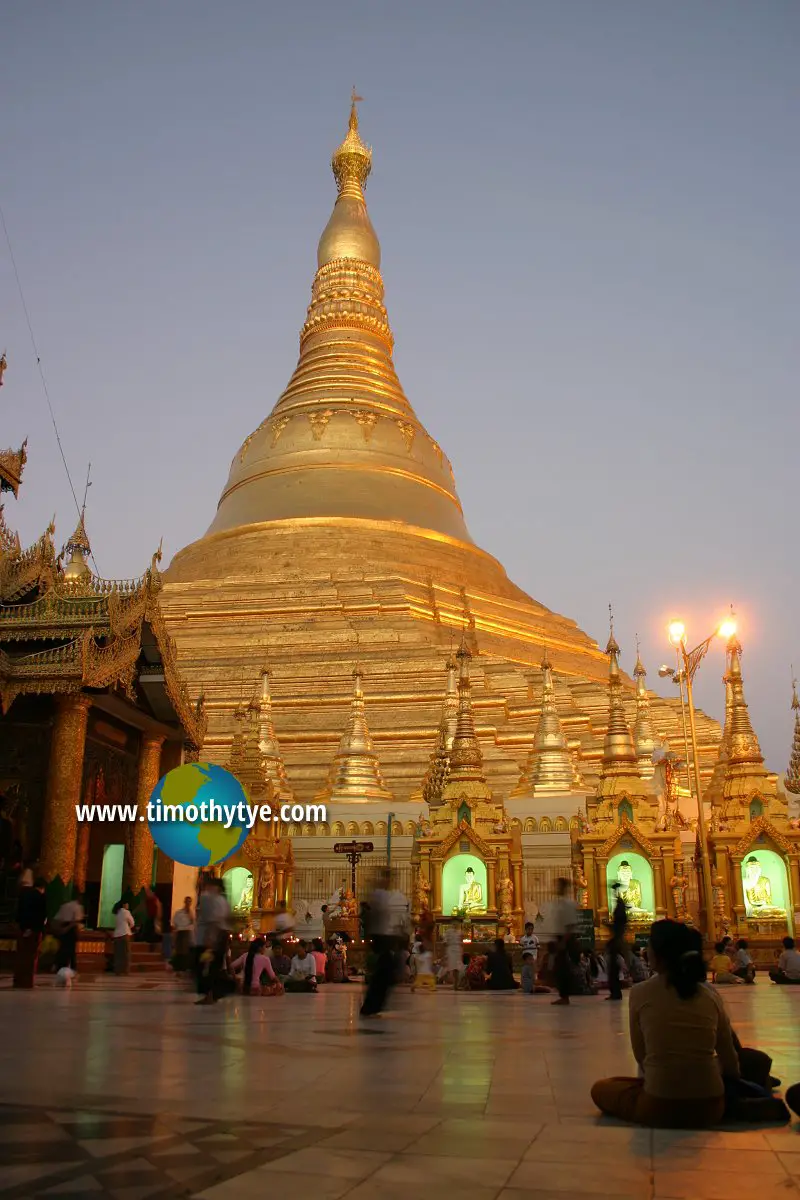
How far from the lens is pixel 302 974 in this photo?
13.3 metres

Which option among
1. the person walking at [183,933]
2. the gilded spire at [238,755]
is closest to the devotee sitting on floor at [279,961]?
the person walking at [183,933]

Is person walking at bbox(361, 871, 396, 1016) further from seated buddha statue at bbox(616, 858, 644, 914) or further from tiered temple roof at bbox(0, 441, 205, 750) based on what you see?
seated buddha statue at bbox(616, 858, 644, 914)

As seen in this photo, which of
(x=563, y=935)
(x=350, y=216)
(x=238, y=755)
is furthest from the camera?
(x=350, y=216)

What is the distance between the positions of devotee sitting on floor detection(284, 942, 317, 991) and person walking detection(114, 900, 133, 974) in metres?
2.57

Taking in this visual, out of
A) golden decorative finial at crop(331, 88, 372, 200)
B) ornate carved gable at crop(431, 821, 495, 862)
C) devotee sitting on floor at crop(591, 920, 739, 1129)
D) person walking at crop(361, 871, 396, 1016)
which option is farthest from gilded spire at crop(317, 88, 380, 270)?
devotee sitting on floor at crop(591, 920, 739, 1129)

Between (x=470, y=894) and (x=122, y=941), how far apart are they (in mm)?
8688

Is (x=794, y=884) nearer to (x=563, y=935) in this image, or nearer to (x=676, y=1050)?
(x=563, y=935)

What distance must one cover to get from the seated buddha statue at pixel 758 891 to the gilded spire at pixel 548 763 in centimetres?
451

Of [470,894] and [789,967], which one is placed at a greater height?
[470,894]

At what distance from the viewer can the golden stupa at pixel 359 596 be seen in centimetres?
2870

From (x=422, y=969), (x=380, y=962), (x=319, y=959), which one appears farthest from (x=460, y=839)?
(x=380, y=962)

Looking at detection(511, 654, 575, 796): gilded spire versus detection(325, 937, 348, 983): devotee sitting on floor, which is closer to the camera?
detection(325, 937, 348, 983): devotee sitting on floor

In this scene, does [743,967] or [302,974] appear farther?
[743,967]

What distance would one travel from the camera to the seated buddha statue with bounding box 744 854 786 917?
69.5ft
